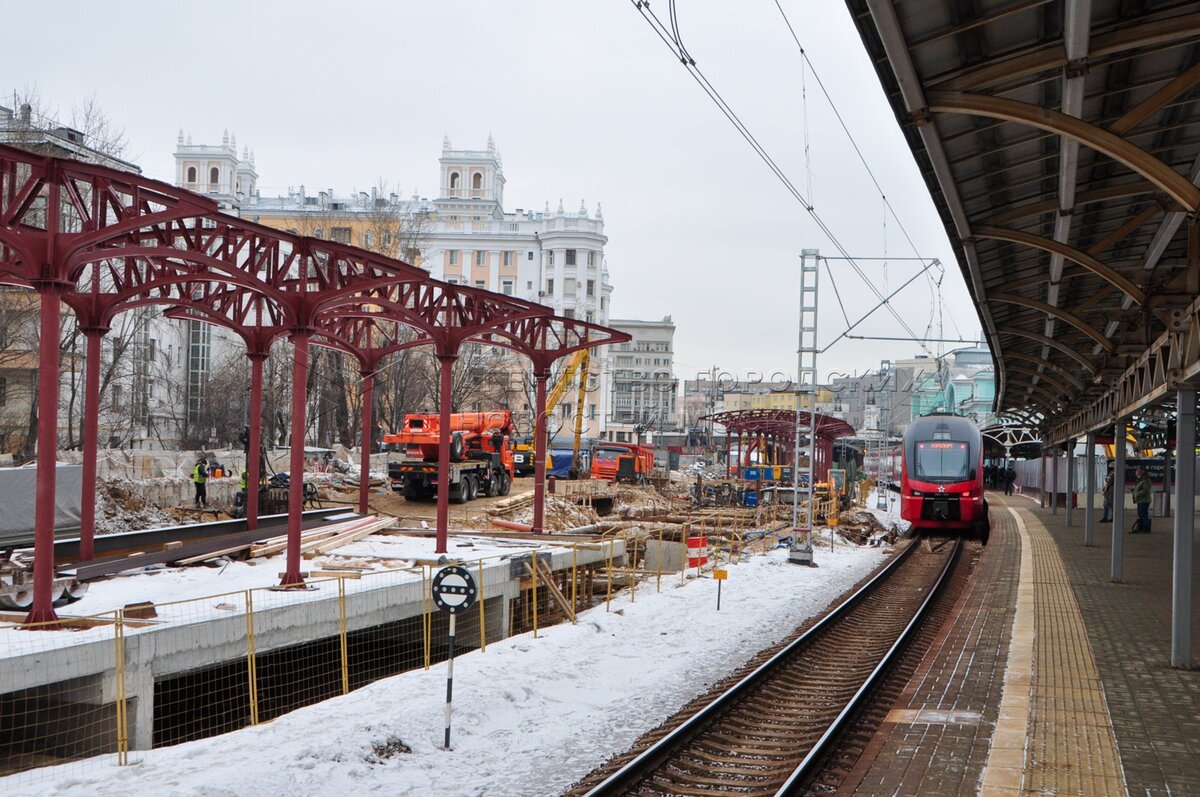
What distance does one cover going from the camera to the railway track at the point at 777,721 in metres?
8.66

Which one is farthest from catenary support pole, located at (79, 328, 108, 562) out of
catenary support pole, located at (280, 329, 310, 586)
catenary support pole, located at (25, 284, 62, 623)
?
catenary support pole, located at (25, 284, 62, 623)

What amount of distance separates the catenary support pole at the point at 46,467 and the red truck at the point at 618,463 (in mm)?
39800

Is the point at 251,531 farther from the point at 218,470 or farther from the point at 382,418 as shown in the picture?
the point at 382,418

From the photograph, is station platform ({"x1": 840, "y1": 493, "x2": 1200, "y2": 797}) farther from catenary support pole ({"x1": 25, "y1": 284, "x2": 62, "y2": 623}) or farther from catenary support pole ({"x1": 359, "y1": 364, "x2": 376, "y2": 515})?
catenary support pole ({"x1": 359, "y1": 364, "x2": 376, "y2": 515})

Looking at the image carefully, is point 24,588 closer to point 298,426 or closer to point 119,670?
point 119,670

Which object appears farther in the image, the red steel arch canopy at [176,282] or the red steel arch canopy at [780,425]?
the red steel arch canopy at [780,425]

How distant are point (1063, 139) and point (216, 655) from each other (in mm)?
10516

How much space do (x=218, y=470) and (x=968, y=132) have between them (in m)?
Answer: 31.4

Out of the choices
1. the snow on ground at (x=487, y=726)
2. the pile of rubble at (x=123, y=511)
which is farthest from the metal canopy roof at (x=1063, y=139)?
the pile of rubble at (x=123, y=511)

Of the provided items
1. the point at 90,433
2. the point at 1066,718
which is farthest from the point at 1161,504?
the point at 90,433

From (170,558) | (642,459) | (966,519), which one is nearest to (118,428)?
(642,459)

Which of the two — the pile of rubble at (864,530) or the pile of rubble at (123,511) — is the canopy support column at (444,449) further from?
the pile of rubble at (864,530)

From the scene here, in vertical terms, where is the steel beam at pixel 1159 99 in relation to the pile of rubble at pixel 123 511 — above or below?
above

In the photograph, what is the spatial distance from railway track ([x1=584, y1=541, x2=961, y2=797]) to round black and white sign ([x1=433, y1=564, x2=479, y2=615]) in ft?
7.49
